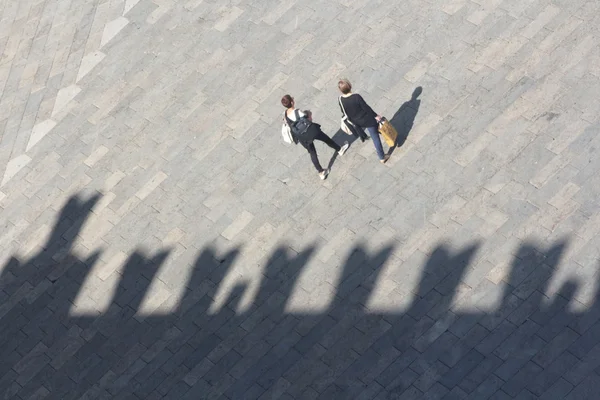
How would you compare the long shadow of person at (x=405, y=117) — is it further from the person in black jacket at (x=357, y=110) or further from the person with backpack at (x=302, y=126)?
the person with backpack at (x=302, y=126)

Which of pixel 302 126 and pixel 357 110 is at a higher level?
pixel 302 126

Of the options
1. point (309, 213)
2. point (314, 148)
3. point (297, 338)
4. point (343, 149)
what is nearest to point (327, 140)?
point (314, 148)

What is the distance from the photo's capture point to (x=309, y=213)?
13227 mm

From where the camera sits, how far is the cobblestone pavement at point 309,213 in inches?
453

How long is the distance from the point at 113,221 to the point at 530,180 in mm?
6728

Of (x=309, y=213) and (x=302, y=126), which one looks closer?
(x=302, y=126)

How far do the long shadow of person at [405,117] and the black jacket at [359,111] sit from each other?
104 cm

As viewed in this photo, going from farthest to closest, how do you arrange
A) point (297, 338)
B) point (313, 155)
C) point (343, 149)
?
1. point (343, 149)
2. point (313, 155)
3. point (297, 338)

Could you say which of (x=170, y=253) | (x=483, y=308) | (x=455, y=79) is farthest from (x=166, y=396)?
(x=455, y=79)

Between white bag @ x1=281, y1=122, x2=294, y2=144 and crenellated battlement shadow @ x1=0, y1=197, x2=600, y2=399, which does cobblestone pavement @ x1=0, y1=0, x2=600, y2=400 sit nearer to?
crenellated battlement shadow @ x1=0, y1=197, x2=600, y2=399

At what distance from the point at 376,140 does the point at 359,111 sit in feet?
2.12

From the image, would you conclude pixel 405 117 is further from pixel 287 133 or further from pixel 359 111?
pixel 287 133

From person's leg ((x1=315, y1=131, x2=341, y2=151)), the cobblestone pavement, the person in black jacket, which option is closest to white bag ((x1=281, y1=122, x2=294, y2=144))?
person's leg ((x1=315, y1=131, x2=341, y2=151))

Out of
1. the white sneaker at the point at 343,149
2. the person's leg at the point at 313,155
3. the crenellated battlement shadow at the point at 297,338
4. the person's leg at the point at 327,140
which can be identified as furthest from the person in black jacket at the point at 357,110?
the crenellated battlement shadow at the point at 297,338
